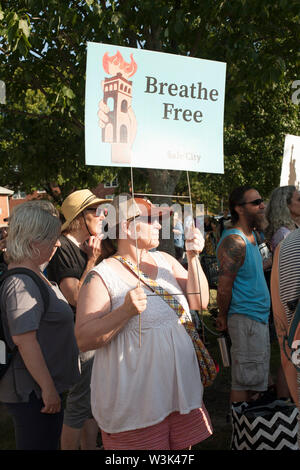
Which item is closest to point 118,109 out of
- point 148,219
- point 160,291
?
point 148,219

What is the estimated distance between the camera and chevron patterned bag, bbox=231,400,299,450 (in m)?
2.38

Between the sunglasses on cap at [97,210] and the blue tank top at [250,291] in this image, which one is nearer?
the sunglasses on cap at [97,210]

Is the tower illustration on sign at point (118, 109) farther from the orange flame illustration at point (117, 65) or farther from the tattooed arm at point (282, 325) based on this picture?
the tattooed arm at point (282, 325)

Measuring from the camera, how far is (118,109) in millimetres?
2279

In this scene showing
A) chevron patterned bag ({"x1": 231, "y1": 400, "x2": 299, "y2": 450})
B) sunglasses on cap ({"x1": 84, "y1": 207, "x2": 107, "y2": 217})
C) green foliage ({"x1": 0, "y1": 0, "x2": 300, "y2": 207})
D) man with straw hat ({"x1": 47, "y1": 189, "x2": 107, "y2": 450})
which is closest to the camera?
chevron patterned bag ({"x1": 231, "y1": 400, "x2": 299, "y2": 450})

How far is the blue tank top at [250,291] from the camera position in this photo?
3213mm

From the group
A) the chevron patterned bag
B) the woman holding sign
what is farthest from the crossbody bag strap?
the chevron patterned bag

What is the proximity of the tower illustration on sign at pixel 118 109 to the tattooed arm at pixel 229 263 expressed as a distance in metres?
1.23

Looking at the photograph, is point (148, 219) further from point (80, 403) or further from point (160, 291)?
point (80, 403)

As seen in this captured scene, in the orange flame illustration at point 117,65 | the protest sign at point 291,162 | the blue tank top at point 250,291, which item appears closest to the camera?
the orange flame illustration at point 117,65

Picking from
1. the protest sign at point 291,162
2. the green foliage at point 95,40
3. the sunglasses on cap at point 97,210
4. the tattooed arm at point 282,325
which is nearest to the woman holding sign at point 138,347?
the tattooed arm at point 282,325

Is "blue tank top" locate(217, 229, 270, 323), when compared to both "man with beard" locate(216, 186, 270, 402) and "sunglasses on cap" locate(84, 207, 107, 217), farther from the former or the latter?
"sunglasses on cap" locate(84, 207, 107, 217)

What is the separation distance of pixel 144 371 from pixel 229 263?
1341mm

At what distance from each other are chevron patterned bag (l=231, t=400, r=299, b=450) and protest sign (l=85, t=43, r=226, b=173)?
4.38ft
